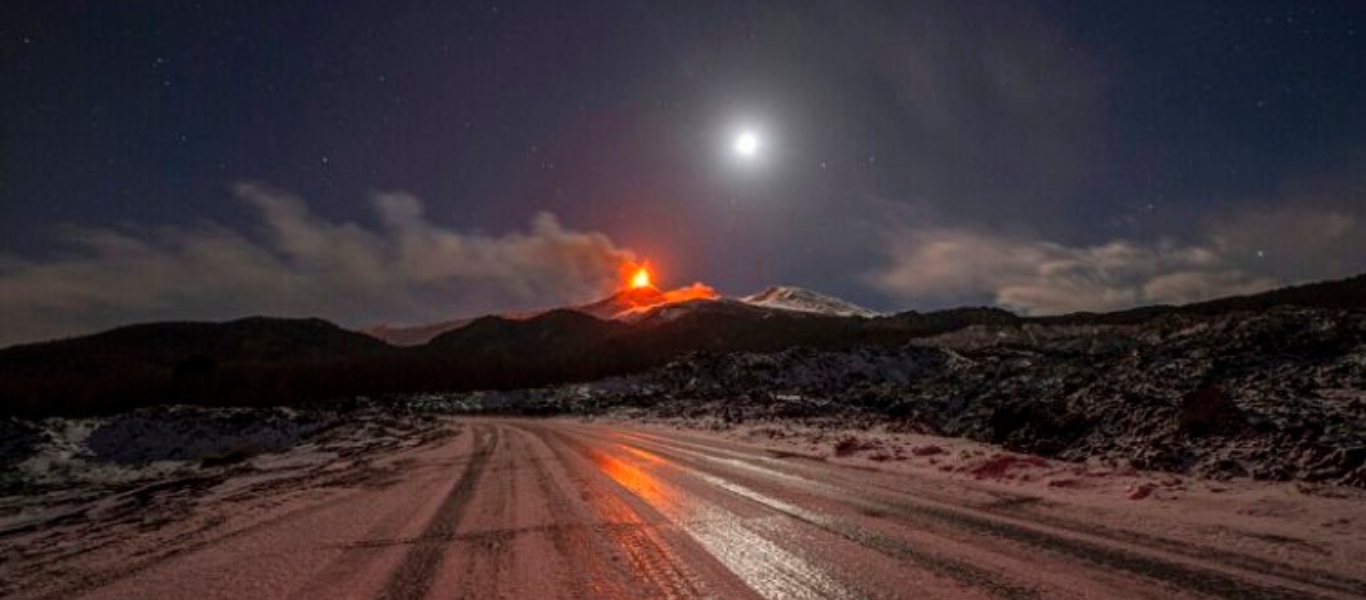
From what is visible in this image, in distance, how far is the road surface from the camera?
3.86 metres

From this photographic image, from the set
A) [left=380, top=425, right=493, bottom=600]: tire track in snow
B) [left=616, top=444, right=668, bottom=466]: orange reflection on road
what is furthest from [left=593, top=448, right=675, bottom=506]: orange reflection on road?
[left=380, top=425, right=493, bottom=600]: tire track in snow

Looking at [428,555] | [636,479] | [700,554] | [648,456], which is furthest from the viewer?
[648,456]

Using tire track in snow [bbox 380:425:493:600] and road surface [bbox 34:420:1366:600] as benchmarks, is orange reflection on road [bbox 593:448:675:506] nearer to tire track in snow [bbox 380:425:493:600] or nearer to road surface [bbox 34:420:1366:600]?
road surface [bbox 34:420:1366:600]

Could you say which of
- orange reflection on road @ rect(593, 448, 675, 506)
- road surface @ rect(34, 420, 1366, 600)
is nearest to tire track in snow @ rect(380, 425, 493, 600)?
road surface @ rect(34, 420, 1366, 600)

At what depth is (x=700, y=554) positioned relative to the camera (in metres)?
4.78

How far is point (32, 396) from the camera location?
247 ft

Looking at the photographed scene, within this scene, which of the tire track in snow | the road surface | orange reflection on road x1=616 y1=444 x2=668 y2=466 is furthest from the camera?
orange reflection on road x1=616 y1=444 x2=668 y2=466

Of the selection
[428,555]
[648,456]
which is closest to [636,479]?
[648,456]

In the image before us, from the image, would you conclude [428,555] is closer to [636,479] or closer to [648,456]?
[636,479]

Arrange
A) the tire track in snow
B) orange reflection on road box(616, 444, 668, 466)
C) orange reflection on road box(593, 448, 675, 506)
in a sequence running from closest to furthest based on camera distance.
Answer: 1. the tire track in snow
2. orange reflection on road box(593, 448, 675, 506)
3. orange reflection on road box(616, 444, 668, 466)

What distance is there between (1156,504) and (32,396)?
106101 millimetres

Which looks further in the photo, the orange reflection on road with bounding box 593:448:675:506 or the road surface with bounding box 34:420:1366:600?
the orange reflection on road with bounding box 593:448:675:506

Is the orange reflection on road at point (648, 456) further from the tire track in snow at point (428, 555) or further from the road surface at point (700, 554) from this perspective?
the tire track in snow at point (428, 555)

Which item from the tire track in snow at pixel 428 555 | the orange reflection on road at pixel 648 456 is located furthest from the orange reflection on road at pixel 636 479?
the tire track in snow at pixel 428 555
